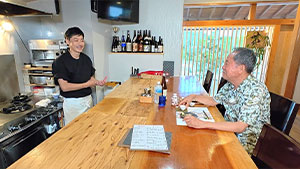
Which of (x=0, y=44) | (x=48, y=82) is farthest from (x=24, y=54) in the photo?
(x=48, y=82)

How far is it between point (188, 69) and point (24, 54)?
3.58m

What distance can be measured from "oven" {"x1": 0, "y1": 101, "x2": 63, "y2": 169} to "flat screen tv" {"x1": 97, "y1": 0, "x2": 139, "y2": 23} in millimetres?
1634

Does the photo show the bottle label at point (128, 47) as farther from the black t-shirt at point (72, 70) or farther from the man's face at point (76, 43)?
the man's face at point (76, 43)

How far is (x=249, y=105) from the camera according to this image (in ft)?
3.55

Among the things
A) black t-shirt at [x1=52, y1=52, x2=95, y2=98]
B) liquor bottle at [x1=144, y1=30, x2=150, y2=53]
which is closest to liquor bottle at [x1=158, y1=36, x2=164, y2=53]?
liquor bottle at [x1=144, y1=30, x2=150, y2=53]

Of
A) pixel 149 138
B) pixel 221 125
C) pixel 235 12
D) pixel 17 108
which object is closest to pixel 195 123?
pixel 221 125

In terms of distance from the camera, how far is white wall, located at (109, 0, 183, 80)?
305 cm

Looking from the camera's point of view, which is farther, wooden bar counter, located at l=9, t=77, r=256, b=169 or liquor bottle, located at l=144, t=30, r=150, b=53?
liquor bottle, located at l=144, t=30, r=150, b=53

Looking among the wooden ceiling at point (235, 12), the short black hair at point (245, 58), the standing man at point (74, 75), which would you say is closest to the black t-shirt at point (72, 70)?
the standing man at point (74, 75)

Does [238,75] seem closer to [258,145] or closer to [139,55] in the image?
[258,145]

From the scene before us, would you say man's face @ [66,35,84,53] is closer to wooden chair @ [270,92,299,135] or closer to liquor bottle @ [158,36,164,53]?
liquor bottle @ [158,36,164,53]

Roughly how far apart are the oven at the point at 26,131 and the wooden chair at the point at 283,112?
2.25 m

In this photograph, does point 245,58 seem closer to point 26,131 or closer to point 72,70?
point 72,70

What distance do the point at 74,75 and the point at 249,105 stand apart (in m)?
1.61
